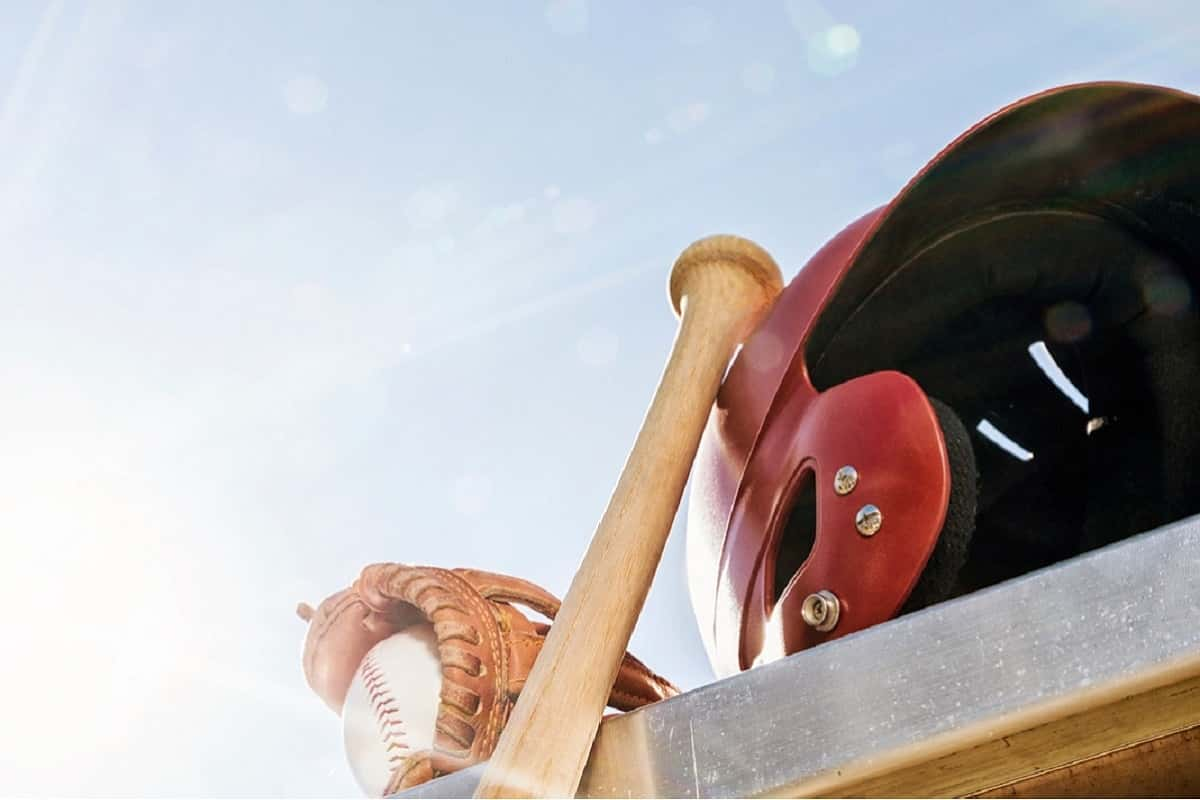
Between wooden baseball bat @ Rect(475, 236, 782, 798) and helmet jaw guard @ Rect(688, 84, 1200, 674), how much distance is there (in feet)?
0.16

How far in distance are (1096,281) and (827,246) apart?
0.23m

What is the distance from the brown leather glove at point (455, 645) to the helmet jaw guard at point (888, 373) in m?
0.13

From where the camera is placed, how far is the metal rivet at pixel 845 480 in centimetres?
83

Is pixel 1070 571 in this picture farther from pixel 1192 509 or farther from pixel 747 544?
pixel 1192 509

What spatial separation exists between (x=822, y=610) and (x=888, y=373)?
0.17m

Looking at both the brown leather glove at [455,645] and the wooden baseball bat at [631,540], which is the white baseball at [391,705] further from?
the wooden baseball bat at [631,540]

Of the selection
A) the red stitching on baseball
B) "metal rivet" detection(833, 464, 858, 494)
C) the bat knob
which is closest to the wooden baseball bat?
the bat knob

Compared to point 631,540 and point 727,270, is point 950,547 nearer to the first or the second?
point 631,540

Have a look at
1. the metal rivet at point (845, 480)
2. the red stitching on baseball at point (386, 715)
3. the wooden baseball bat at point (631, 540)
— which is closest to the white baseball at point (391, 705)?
the red stitching on baseball at point (386, 715)

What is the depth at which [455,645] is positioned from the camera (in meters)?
0.91

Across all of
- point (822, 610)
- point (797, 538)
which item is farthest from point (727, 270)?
point (822, 610)

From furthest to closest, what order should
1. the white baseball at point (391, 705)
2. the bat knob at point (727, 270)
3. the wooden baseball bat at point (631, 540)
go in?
the bat knob at point (727, 270) < the white baseball at point (391, 705) < the wooden baseball bat at point (631, 540)

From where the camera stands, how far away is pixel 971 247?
40.0 inches

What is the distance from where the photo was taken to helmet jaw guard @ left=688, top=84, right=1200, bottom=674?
816 millimetres
